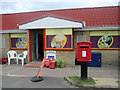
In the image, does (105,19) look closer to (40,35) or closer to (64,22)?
(64,22)

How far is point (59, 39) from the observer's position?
822 cm

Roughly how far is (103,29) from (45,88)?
7.00m

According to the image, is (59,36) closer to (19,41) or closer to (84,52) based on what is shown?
(84,52)

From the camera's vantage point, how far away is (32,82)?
207 inches

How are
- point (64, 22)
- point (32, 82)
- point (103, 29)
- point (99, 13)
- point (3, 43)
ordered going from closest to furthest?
point (32, 82) < point (64, 22) < point (103, 29) < point (3, 43) < point (99, 13)

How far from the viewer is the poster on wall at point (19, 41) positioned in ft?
34.7

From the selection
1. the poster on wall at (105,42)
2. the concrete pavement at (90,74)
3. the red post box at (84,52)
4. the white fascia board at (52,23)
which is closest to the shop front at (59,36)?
the white fascia board at (52,23)

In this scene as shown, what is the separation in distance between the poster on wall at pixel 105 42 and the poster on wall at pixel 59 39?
2.59 meters

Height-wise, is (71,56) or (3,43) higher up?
(3,43)

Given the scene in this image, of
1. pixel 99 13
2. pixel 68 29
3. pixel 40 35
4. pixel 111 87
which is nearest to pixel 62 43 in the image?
pixel 68 29

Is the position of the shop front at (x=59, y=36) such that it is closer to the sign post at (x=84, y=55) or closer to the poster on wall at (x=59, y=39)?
the poster on wall at (x=59, y=39)

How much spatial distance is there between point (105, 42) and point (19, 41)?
8.06 m

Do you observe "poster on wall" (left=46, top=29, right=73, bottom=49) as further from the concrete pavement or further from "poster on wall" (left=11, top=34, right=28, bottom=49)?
"poster on wall" (left=11, top=34, right=28, bottom=49)

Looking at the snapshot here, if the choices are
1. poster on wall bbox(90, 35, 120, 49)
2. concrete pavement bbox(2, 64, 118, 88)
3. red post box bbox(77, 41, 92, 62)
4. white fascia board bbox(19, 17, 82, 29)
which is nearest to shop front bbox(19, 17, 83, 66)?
white fascia board bbox(19, 17, 82, 29)
